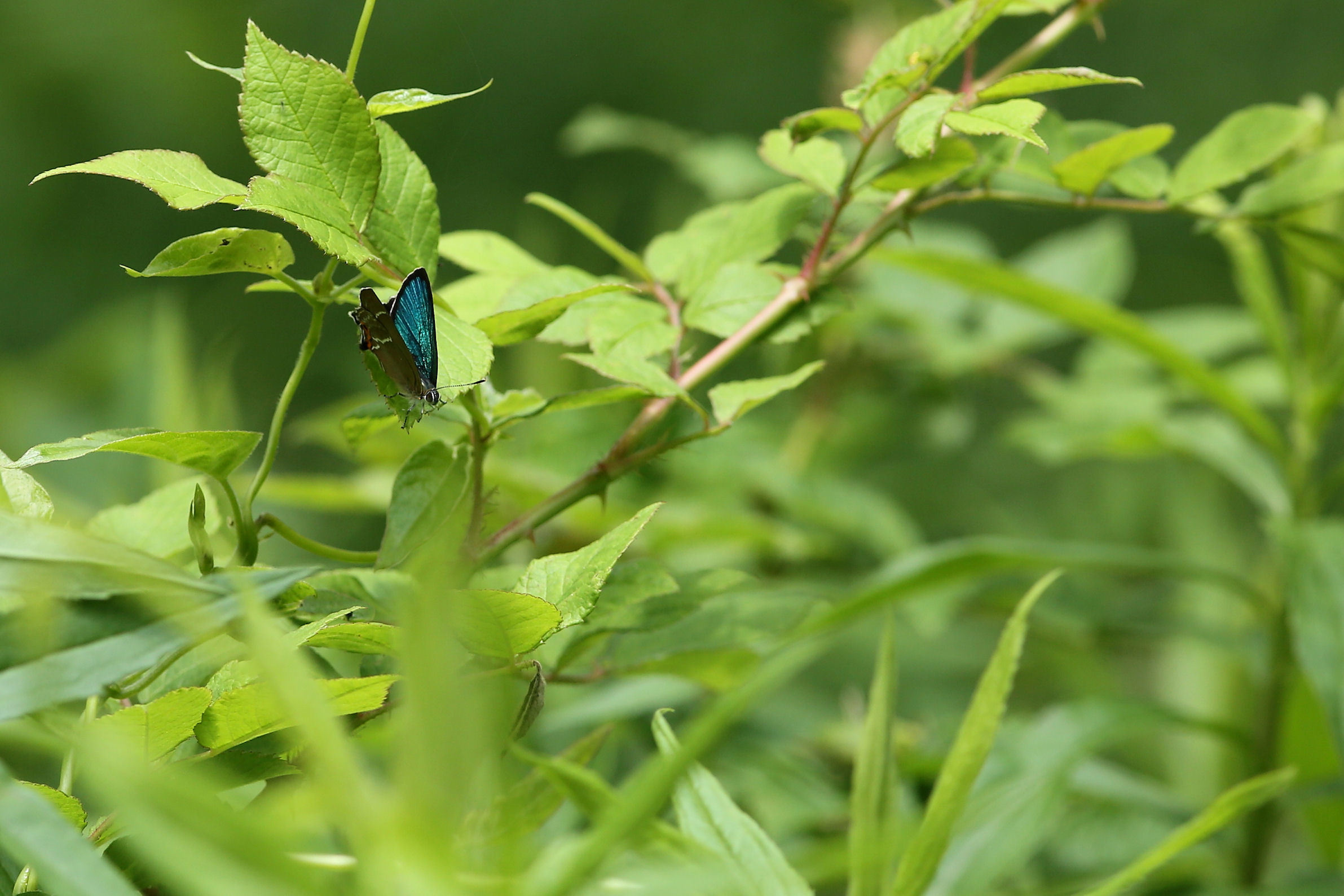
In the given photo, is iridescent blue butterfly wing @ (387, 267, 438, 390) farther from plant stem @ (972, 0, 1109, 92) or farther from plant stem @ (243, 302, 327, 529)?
plant stem @ (972, 0, 1109, 92)

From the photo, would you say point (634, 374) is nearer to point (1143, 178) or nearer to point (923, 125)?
point (923, 125)

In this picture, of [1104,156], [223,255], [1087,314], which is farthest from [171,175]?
[1087,314]

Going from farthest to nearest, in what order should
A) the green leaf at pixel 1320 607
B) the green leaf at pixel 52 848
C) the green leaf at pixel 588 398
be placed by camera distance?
the green leaf at pixel 1320 607 → the green leaf at pixel 588 398 → the green leaf at pixel 52 848

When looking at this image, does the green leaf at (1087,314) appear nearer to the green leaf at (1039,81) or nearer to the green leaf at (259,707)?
the green leaf at (1039,81)

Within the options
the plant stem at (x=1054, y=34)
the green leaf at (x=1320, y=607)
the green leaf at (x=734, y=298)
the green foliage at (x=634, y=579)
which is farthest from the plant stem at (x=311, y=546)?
the green leaf at (x=1320, y=607)

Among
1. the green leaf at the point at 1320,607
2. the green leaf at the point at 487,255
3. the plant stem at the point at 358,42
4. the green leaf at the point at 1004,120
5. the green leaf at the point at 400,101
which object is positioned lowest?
the green leaf at the point at 1320,607

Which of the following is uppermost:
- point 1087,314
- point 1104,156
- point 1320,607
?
point 1104,156
